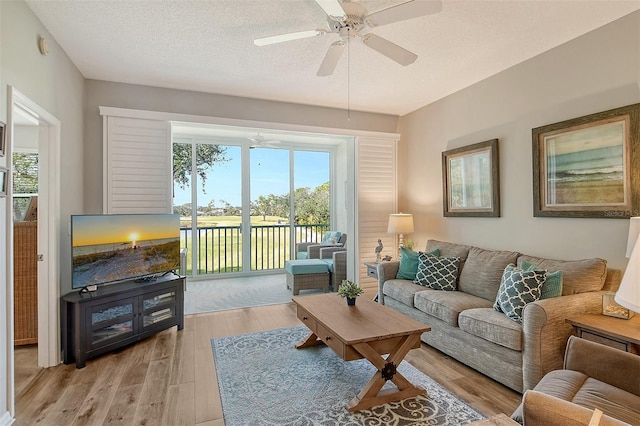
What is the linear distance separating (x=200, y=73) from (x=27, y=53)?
4.76 feet

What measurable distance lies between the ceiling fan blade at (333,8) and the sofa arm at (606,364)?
2292mm

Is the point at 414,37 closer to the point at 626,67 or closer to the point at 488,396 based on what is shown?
the point at 626,67

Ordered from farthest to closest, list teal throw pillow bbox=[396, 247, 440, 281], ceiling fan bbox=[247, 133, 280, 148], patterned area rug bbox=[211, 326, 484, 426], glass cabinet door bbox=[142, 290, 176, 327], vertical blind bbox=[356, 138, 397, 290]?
ceiling fan bbox=[247, 133, 280, 148] → vertical blind bbox=[356, 138, 397, 290] → teal throw pillow bbox=[396, 247, 440, 281] → glass cabinet door bbox=[142, 290, 176, 327] → patterned area rug bbox=[211, 326, 484, 426]

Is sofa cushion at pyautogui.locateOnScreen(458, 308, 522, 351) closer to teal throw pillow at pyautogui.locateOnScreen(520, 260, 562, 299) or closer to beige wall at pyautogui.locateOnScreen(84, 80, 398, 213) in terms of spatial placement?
teal throw pillow at pyautogui.locateOnScreen(520, 260, 562, 299)

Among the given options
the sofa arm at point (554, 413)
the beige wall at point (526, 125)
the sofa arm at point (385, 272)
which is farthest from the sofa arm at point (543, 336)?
the sofa arm at point (385, 272)

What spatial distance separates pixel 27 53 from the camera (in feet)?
7.61

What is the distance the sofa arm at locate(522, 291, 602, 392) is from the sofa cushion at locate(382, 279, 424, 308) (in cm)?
124

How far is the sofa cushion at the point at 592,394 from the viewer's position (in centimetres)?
147

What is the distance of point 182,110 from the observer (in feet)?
13.0

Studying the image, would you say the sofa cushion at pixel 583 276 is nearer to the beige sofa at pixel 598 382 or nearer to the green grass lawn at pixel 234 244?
the beige sofa at pixel 598 382

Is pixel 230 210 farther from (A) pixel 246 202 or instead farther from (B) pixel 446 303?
(B) pixel 446 303

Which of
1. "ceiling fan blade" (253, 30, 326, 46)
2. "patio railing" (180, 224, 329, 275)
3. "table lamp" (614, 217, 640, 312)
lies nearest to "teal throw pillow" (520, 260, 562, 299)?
"table lamp" (614, 217, 640, 312)

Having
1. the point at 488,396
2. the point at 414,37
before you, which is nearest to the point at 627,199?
the point at 488,396

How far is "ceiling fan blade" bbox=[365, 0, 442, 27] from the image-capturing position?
1.83 m
